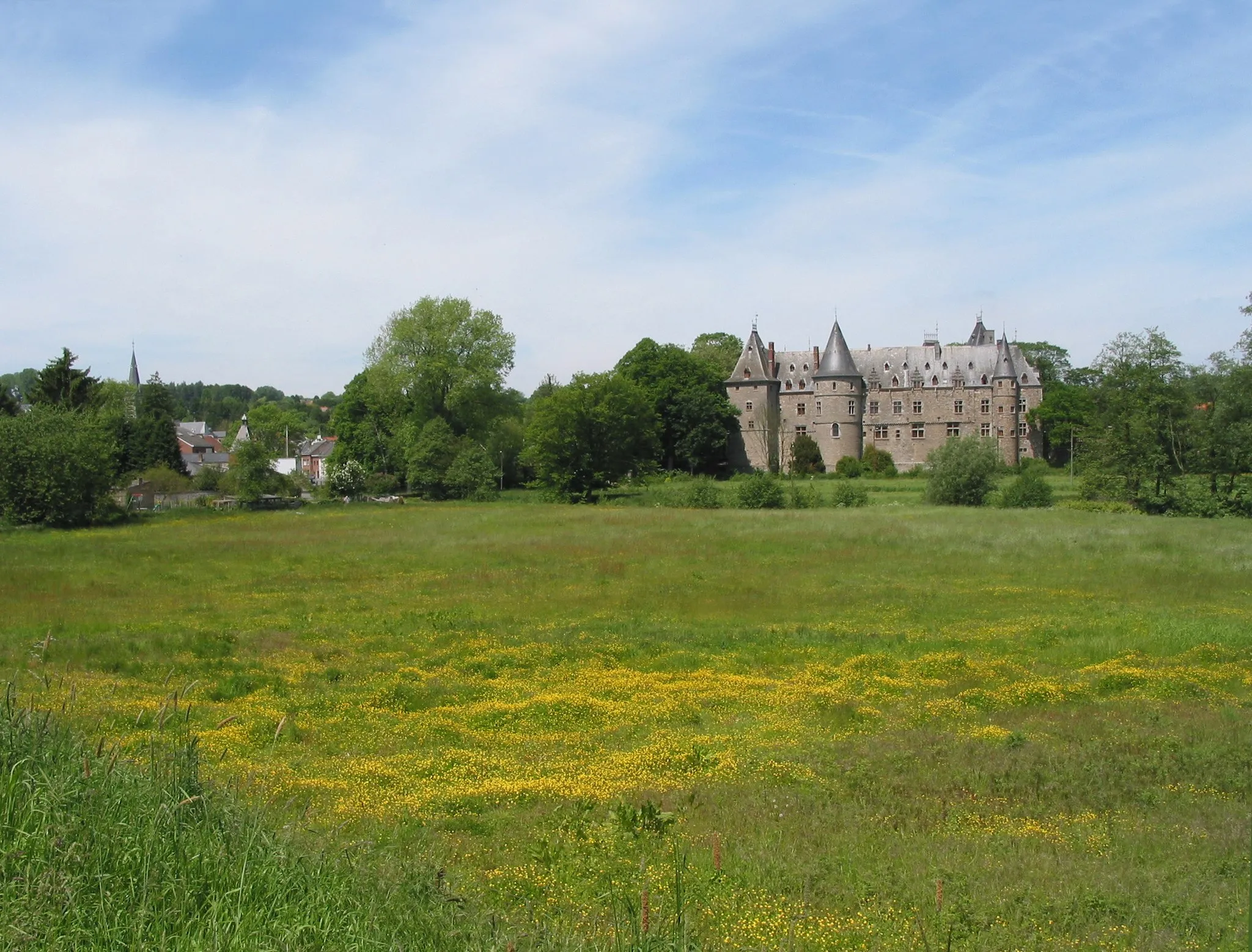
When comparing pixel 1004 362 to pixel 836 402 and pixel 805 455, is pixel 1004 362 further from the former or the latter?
pixel 805 455

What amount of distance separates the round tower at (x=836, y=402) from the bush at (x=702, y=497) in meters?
43.4

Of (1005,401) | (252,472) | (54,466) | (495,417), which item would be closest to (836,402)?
(1005,401)

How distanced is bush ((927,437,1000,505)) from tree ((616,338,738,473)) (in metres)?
35.9

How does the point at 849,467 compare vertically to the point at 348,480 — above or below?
below

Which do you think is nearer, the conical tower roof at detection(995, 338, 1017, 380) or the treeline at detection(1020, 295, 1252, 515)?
the treeline at detection(1020, 295, 1252, 515)

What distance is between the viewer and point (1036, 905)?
7.30 metres

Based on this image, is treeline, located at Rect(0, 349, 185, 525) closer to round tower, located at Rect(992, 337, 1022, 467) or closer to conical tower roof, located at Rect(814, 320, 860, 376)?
conical tower roof, located at Rect(814, 320, 860, 376)

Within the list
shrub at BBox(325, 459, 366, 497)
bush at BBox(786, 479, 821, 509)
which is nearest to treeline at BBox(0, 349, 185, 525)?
shrub at BBox(325, 459, 366, 497)

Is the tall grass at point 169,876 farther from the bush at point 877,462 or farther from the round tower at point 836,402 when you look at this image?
the round tower at point 836,402

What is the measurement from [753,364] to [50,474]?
7102 centimetres

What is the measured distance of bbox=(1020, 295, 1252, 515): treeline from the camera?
55.0m

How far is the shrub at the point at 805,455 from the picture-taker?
98.7 m

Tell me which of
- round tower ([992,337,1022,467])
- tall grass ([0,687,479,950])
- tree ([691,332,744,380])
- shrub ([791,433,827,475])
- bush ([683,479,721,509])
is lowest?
bush ([683,479,721,509])

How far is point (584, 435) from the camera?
224 ft
